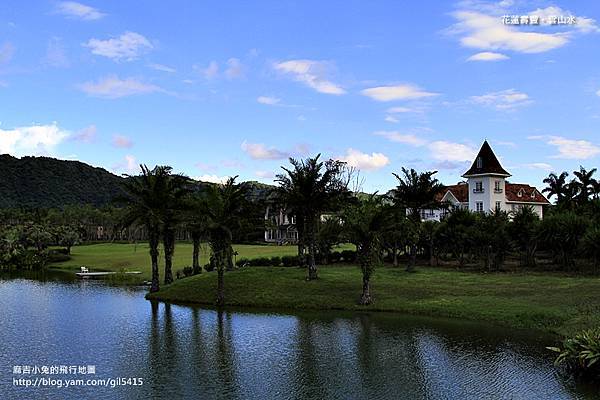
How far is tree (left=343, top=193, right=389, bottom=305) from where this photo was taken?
44875 mm

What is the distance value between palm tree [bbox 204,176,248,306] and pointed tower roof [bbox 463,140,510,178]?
2199 inches

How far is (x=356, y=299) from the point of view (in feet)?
153

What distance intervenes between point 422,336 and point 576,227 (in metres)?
31.0

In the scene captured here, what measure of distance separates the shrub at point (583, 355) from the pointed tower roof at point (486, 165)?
230 ft

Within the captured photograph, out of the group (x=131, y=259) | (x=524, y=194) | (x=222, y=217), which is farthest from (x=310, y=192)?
(x=524, y=194)

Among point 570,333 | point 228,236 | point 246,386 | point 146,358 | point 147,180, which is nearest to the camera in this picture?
point 246,386

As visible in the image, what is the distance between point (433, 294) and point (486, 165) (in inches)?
2122

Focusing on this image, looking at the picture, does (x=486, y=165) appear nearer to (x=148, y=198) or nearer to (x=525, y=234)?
(x=525, y=234)

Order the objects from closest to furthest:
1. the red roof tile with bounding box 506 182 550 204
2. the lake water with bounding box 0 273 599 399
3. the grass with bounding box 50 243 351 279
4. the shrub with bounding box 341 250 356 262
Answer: the lake water with bounding box 0 273 599 399
the shrub with bounding box 341 250 356 262
the grass with bounding box 50 243 351 279
the red roof tile with bounding box 506 182 550 204

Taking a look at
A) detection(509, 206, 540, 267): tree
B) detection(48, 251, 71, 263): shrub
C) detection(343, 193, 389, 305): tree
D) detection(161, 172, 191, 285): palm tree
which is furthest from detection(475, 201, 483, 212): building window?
detection(48, 251, 71, 263): shrub

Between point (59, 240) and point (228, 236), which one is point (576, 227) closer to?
point (228, 236)

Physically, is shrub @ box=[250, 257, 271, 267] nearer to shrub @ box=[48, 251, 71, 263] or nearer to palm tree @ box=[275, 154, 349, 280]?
palm tree @ box=[275, 154, 349, 280]

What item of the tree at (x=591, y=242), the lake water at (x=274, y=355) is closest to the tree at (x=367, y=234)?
the lake water at (x=274, y=355)

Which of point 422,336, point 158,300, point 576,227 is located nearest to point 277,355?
point 422,336
